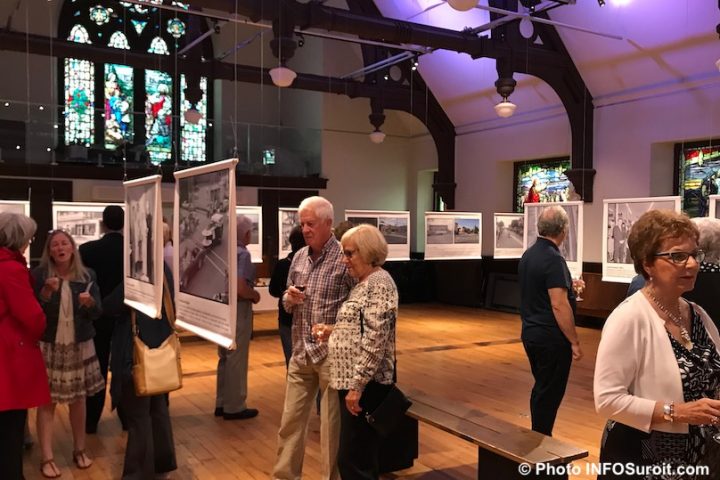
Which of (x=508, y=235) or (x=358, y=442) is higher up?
(x=508, y=235)

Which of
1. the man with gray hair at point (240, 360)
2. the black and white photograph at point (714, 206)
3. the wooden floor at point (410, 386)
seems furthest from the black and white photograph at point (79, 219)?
the black and white photograph at point (714, 206)

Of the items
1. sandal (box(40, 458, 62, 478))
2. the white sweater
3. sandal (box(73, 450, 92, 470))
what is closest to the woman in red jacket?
sandal (box(40, 458, 62, 478))

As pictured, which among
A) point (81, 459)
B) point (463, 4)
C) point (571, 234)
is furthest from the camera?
point (571, 234)

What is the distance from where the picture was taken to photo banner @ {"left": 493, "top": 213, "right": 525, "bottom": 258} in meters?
10.3

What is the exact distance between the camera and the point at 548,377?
374 cm

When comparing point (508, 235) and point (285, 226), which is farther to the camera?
point (508, 235)

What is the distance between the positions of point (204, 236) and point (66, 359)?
1.82 metres

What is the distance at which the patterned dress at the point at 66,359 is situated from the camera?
12.7ft

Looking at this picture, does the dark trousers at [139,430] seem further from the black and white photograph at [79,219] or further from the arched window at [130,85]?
the arched window at [130,85]

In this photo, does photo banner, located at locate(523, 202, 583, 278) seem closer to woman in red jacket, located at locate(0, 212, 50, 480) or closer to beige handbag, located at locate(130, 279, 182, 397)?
beige handbag, located at locate(130, 279, 182, 397)

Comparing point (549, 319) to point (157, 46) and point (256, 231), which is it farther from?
point (157, 46)

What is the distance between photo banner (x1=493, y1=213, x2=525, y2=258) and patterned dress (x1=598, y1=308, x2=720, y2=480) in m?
8.37

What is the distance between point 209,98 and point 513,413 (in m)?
12.1

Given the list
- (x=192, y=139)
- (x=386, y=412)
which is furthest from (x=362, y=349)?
(x=192, y=139)
